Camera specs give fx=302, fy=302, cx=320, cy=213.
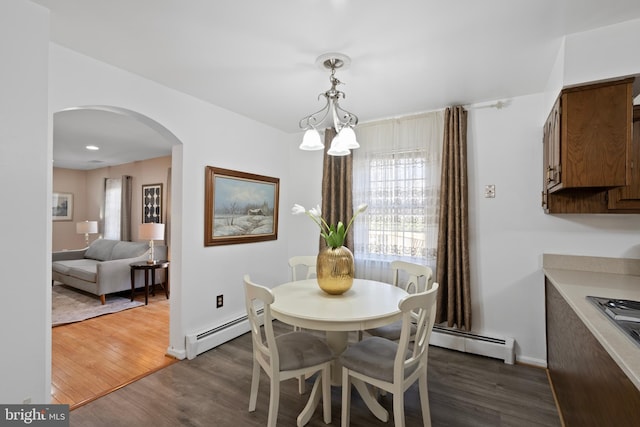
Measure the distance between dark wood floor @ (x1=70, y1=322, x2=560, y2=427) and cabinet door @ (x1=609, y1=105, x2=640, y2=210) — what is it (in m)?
1.47

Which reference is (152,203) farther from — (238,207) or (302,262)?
(302,262)

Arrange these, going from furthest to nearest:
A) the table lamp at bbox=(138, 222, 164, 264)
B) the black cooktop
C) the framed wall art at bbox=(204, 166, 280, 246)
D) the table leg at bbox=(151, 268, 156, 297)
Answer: the table leg at bbox=(151, 268, 156, 297) < the table lamp at bbox=(138, 222, 164, 264) < the framed wall art at bbox=(204, 166, 280, 246) < the black cooktop

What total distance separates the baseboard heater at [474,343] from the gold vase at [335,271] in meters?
1.46

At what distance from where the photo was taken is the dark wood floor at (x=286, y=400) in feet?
6.39

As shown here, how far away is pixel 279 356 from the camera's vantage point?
1.84 m

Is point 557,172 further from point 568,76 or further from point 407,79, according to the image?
point 407,79

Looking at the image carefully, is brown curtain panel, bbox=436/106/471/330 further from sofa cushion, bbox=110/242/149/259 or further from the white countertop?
sofa cushion, bbox=110/242/149/259

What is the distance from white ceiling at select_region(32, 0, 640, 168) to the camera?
62.4 inches

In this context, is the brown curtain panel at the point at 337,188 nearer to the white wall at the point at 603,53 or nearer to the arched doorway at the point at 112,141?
the arched doorway at the point at 112,141

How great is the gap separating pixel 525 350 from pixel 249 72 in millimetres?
3370

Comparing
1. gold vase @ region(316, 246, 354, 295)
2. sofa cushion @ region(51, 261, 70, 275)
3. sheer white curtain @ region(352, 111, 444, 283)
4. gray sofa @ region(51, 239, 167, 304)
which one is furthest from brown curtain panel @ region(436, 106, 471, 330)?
sofa cushion @ region(51, 261, 70, 275)

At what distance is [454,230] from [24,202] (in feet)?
10.3

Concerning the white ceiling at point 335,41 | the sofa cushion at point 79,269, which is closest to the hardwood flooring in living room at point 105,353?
the sofa cushion at point 79,269

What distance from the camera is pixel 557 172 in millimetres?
1964
